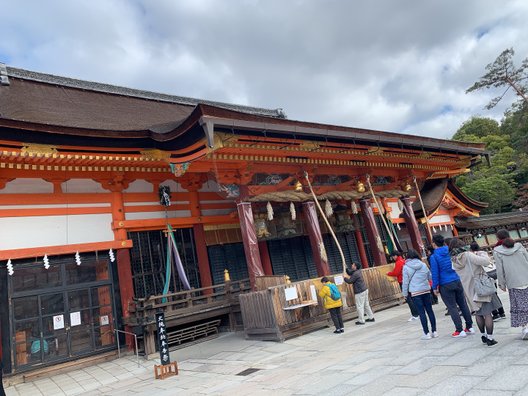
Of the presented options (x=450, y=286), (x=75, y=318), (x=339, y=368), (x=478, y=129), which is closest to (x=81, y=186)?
(x=75, y=318)

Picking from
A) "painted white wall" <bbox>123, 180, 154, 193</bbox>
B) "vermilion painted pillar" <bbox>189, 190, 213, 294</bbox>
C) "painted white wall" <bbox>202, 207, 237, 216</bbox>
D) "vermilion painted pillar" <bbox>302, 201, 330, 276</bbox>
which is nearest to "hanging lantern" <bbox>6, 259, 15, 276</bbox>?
"painted white wall" <bbox>123, 180, 154, 193</bbox>

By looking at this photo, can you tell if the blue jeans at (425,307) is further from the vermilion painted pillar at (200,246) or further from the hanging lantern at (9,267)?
the hanging lantern at (9,267)

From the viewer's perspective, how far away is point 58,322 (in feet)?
28.0

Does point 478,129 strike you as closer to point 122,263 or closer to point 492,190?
point 492,190

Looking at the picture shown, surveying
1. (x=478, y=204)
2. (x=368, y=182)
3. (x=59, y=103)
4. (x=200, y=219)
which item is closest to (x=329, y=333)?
(x=200, y=219)

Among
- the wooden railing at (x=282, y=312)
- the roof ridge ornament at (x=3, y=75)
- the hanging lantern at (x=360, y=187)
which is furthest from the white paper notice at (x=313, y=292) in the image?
the roof ridge ornament at (x=3, y=75)

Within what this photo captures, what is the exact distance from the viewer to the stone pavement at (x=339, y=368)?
3893 millimetres

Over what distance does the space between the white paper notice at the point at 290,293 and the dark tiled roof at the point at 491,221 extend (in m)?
15.4

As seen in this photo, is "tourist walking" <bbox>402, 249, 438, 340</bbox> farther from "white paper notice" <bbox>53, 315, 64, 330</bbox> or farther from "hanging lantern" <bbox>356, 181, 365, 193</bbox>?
"white paper notice" <bbox>53, 315, 64, 330</bbox>

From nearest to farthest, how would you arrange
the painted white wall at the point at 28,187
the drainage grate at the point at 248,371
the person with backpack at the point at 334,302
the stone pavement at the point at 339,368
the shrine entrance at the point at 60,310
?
1. the stone pavement at the point at 339,368
2. the drainage grate at the point at 248,371
3. the person with backpack at the point at 334,302
4. the shrine entrance at the point at 60,310
5. the painted white wall at the point at 28,187

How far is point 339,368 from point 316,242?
18.8 ft

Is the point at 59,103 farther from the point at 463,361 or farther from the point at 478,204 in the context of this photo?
the point at 478,204

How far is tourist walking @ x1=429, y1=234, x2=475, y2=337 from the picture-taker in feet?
18.8

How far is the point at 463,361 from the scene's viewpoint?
173 inches
